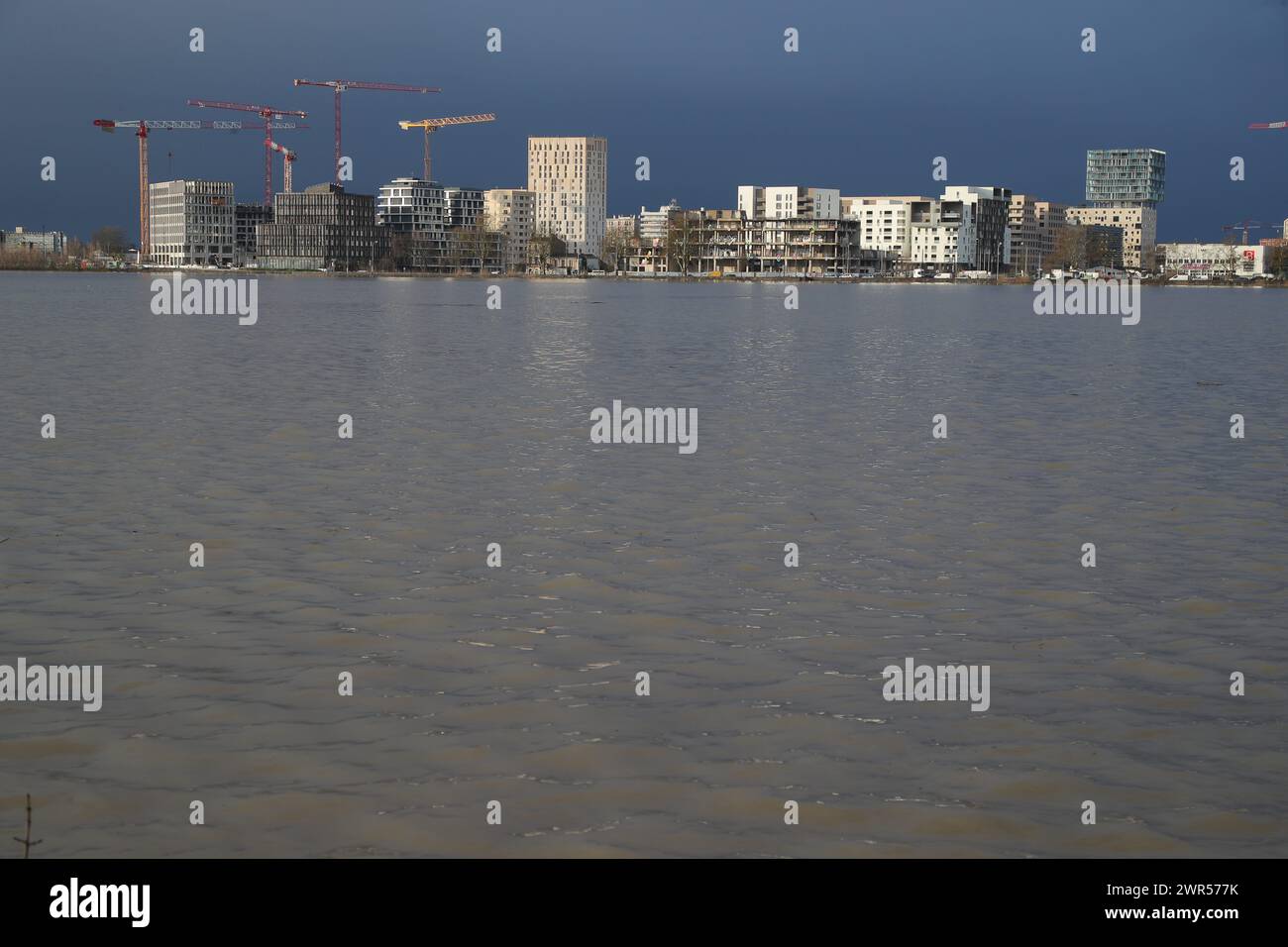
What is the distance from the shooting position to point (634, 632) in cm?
1077

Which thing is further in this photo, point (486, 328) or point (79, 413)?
point (486, 328)

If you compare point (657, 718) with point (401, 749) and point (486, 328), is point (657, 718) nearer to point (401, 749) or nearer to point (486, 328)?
point (401, 749)

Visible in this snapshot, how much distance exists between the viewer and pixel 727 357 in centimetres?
4128

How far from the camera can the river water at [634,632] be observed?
738 centimetres

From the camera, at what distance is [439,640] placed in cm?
1041

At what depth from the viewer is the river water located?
24.2ft

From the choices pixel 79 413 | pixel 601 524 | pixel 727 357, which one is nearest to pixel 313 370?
pixel 79 413

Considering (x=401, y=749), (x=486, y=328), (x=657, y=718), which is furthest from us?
(x=486, y=328)
